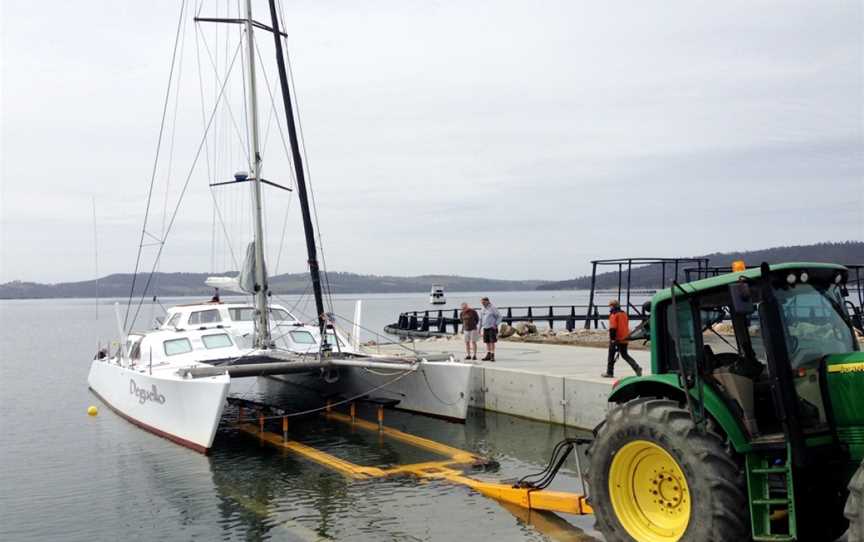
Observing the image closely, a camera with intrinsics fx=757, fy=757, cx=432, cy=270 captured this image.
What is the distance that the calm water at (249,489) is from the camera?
8656 mm

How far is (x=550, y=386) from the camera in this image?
48.3ft

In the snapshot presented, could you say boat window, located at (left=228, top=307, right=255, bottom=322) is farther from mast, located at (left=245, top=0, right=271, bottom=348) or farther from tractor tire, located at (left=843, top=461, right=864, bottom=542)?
tractor tire, located at (left=843, top=461, right=864, bottom=542)

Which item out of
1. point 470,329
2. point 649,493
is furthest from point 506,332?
point 649,493

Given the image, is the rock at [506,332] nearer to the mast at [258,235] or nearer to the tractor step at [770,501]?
the mast at [258,235]

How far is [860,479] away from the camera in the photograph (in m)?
4.61

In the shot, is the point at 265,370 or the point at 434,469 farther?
the point at 265,370

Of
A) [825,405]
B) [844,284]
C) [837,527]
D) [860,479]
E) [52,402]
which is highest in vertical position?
[844,284]

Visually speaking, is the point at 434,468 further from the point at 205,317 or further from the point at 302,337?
the point at 205,317

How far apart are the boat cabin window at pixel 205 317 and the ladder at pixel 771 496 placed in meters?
15.1

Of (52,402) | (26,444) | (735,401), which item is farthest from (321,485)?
(52,402)

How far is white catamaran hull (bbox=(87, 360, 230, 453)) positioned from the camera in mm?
12727

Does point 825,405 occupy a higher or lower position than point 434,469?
higher

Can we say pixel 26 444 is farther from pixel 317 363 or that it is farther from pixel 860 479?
pixel 860 479

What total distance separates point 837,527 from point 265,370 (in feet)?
35.4
